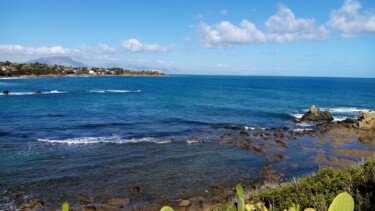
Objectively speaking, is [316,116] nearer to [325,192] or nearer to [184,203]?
[184,203]

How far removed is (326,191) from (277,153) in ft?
48.3

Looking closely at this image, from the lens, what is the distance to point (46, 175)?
683 inches

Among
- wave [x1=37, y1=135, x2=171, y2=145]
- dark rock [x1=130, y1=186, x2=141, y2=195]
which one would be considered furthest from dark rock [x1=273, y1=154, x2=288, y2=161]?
dark rock [x1=130, y1=186, x2=141, y2=195]

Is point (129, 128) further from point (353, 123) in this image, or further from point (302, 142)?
point (353, 123)

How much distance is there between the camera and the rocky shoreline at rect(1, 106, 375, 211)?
13812mm

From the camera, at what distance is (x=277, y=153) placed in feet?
77.6

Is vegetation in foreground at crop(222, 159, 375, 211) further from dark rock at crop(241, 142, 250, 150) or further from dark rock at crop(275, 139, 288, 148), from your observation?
dark rock at crop(275, 139, 288, 148)

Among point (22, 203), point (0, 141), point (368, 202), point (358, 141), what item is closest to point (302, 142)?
point (358, 141)

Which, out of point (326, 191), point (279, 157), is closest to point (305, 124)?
point (279, 157)

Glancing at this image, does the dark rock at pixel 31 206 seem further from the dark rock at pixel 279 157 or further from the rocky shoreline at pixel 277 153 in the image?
the dark rock at pixel 279 157

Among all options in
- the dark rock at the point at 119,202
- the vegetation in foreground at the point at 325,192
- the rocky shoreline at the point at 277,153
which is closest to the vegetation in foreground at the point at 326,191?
the vegetation in foreground at the point at 325,192

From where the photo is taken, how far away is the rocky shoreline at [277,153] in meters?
13.8

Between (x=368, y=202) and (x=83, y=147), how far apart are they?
68.4 ft

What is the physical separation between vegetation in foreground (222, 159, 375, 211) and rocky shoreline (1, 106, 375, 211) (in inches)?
140
